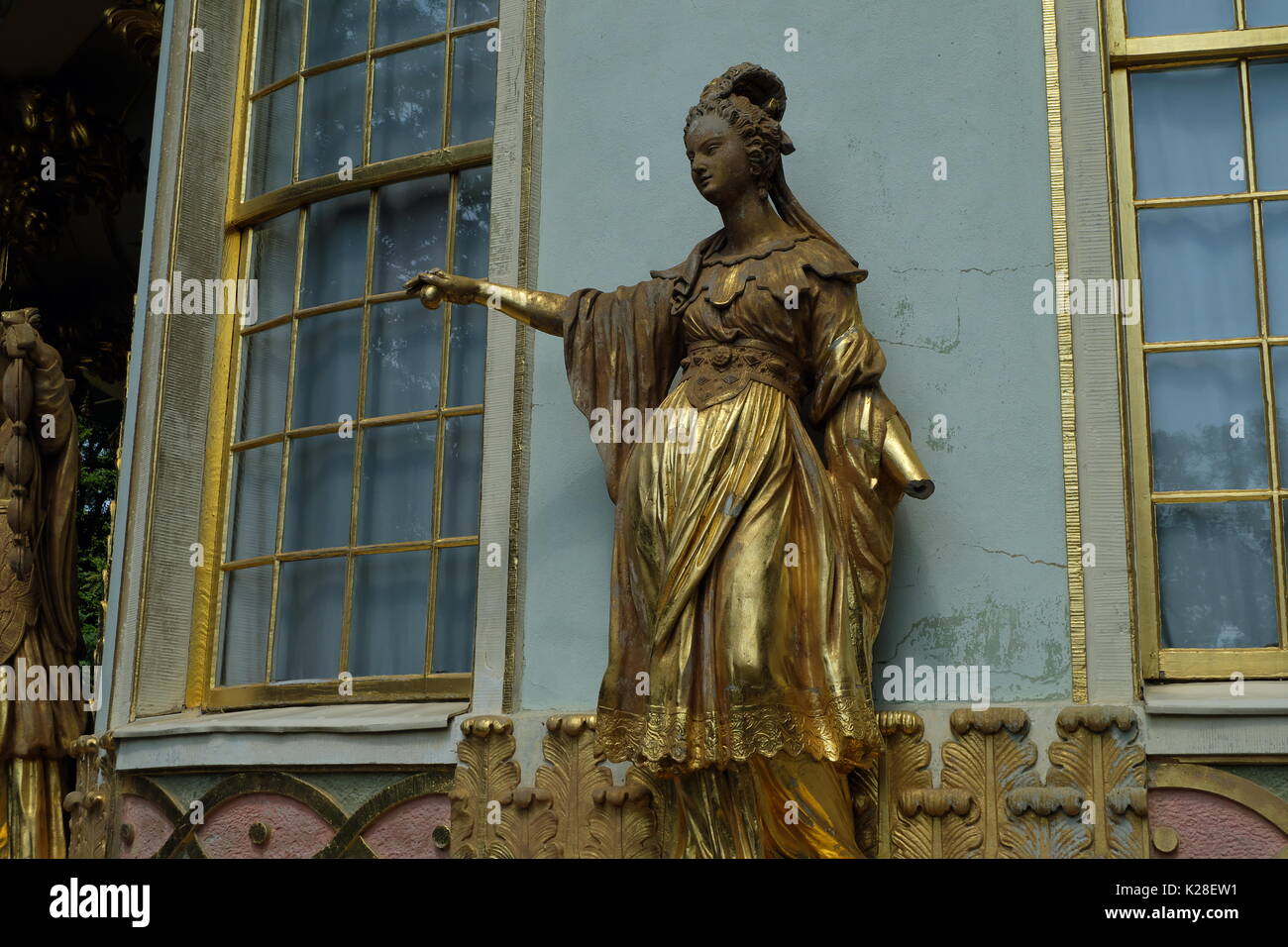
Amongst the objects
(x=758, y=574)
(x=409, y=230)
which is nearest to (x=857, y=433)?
(x=758, y=574)

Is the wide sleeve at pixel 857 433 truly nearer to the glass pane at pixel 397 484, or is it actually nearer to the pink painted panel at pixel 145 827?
the glass pane at pixel 397 484

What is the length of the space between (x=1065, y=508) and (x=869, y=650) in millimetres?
676

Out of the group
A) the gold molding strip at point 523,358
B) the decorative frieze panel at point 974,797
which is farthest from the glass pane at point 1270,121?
the gold molding strip at point 523,358

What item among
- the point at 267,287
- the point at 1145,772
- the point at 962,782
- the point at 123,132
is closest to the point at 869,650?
the point at 962,782

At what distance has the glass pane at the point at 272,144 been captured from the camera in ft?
20.5

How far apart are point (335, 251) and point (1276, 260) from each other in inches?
121

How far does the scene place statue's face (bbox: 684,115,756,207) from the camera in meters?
4.59

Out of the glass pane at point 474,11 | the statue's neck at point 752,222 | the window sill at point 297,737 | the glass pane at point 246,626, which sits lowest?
the window sill at point 297,737

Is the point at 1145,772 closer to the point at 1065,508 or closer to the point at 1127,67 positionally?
the point at 1065,508

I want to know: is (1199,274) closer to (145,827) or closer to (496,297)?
(496,297)

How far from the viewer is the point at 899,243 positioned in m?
4.92

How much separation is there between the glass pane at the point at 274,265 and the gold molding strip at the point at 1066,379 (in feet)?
8.77

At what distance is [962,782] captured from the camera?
14.6 feet

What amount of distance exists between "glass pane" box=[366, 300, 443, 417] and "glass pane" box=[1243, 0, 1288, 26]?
264 cm
